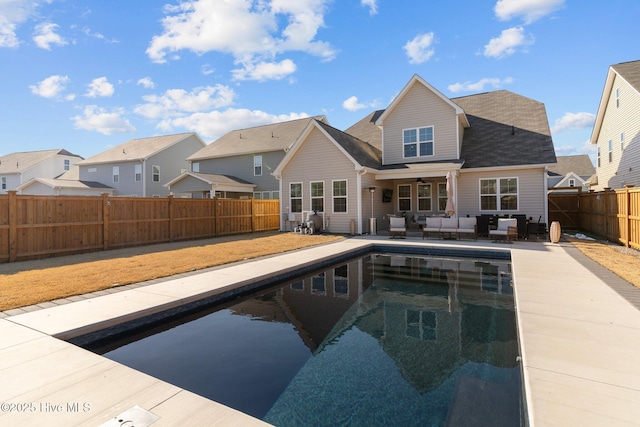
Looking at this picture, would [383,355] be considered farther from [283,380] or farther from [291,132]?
[291,132]

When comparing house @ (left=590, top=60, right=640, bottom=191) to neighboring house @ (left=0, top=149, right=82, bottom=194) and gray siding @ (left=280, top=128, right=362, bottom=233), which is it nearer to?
gray siding @ (left=280, top=128, right=362, bottom=233)

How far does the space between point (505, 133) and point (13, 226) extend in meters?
19.8

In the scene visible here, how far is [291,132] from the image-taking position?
2594cm

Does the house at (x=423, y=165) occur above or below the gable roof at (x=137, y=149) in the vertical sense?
below

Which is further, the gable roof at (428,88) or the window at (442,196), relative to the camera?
the window at (442,196)

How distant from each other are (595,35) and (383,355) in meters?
15.0

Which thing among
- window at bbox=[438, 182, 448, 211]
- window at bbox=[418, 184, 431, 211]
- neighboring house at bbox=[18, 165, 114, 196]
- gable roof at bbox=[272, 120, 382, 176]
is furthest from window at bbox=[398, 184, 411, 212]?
neighboring house at bbox=[18, 165, 114, 196]

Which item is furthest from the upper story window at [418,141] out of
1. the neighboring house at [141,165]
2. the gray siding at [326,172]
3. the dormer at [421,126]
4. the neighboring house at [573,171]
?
the neighboring house at [573,171]

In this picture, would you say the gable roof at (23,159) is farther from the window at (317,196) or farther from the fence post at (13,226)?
the window at (317,196)

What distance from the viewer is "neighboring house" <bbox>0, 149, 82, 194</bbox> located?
36125 millimetres

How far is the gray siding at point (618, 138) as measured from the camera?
15.4 m

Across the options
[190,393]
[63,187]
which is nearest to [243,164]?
[63,187]

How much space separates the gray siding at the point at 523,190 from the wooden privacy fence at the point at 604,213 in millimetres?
2137

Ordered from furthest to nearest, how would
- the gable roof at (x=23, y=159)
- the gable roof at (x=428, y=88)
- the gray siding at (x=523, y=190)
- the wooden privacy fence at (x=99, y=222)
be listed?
the gable roof at (x=23, y=159) < the gable roof at (x=428, y=88) < the gray siding at (x=523, y=190) < the wooden privacy fence at (x=99, y=222)
